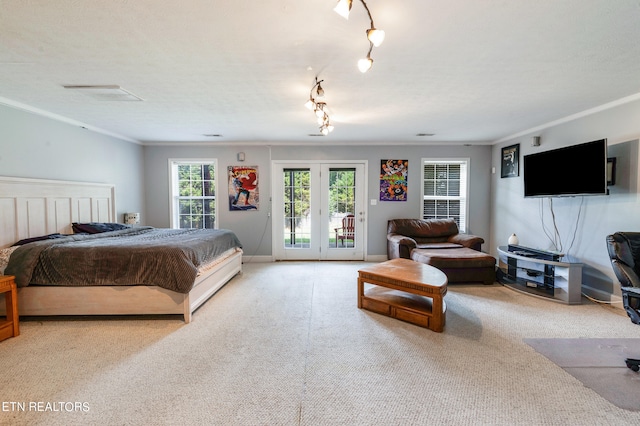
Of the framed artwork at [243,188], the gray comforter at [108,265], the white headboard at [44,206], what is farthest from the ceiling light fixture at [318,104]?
the white headboard at [44,206]

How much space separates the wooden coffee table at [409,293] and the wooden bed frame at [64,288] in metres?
1.87

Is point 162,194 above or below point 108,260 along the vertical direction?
above

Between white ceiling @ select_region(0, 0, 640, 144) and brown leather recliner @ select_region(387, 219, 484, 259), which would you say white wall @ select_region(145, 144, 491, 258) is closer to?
brown leather recliner @ select_region(387, 219, 484, 259)

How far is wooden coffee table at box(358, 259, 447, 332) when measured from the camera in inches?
101

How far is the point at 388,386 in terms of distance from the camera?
183 centimetres

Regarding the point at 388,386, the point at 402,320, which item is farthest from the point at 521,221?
the point at 388,386

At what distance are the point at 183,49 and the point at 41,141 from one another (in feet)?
9.35

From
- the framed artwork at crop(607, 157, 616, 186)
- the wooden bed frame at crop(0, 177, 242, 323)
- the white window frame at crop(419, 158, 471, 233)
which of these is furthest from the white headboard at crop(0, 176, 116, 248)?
the framed artwork at crop(607, 157, 616, 186)

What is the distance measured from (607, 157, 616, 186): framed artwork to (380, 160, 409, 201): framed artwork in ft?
9.05

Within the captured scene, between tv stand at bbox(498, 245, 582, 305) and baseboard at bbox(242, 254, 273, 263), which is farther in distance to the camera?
baseboard at bbox(242, 254, 273, 263)

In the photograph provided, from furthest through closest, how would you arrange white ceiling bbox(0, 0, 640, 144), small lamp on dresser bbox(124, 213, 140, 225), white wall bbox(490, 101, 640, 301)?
small lamp on dresser bbox(124, 213, 140, 225), white wall bbox(490, 101, 640, 301), white ceiling bbox(0, 0, 640, 144)

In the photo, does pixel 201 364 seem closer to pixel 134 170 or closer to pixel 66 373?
pixel 66 373

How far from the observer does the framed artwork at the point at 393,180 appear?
211 inches

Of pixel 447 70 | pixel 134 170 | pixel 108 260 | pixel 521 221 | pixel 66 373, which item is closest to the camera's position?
pixel 66 373
